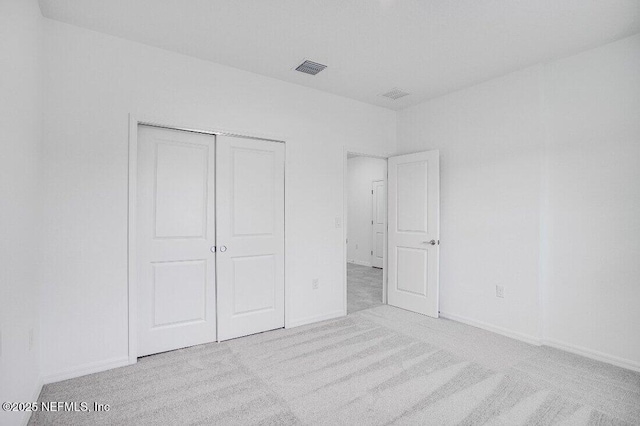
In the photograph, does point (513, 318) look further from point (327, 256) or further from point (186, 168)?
point (186, 168)

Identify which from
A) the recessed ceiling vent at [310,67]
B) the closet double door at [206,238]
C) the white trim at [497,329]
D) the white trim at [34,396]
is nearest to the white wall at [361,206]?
the white trim at [497,329]

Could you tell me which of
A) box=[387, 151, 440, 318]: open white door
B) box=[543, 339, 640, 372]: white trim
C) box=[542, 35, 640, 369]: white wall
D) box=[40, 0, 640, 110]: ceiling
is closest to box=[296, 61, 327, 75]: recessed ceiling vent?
box=[40, 0, 640, 110]: ceiling

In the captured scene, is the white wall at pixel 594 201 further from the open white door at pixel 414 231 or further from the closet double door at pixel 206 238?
the closet double door at pixel 206 238

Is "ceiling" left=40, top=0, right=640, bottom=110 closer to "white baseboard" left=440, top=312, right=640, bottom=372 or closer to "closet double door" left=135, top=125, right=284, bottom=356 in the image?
"closet double door" left=135, top=125, right=284, bottom=356

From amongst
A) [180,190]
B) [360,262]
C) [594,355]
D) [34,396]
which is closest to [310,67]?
[180,190]

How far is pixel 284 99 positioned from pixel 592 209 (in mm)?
3116

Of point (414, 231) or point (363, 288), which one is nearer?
point (414, 231)

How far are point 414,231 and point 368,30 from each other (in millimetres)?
2458

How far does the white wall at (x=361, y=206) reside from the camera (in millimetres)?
7793

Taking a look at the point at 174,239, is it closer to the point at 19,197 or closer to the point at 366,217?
the point at 19,197

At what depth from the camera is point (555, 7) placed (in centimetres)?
231

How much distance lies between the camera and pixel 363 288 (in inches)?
217

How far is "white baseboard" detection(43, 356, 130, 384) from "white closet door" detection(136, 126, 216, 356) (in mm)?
180

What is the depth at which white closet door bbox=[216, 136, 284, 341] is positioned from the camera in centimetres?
324
